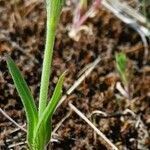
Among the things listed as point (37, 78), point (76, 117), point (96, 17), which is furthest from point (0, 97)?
point (96, 17)

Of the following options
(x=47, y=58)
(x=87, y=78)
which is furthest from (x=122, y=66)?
(x=47, y=58)

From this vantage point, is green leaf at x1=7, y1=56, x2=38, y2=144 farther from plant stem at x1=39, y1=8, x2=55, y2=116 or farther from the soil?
the soil

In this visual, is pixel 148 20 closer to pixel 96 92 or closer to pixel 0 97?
pixel 96 92

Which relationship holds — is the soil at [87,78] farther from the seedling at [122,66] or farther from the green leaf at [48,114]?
the green leaf at [48,114]

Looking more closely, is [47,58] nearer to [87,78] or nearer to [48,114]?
[48,114]

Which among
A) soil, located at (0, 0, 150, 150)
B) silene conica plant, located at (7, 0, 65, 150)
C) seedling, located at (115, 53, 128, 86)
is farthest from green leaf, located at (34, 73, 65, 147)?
seedling, located at (115, 53, 128, 86)
